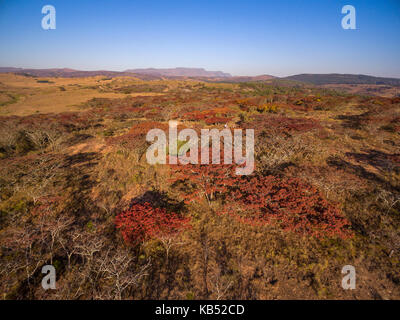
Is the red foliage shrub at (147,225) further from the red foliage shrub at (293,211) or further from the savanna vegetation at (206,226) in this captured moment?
the red foliage shrub at (293,211)

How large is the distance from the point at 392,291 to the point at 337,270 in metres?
1.43

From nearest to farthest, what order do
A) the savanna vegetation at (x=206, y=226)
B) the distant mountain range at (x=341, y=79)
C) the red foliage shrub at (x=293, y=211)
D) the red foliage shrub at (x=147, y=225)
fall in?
the savanna vegetation at (x=206, y=226) < the red foliage shrub at (x=293, y=211) < the red foliage shrub at (x=147, y=225) < the distant mountain range at (x=341, y=79)

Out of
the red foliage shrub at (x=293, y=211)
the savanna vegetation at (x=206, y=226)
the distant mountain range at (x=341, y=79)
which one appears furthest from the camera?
the distant mountain range at (x=341, y=79)

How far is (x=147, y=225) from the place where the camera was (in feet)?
24.3

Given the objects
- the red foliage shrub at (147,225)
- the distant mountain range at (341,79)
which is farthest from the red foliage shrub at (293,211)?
the distant mountain range at (341,79)

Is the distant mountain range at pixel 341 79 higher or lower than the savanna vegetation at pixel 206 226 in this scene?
higher

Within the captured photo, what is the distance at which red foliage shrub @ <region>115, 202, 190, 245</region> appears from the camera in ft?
24.4

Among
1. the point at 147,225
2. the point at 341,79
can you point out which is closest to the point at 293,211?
the point at 147,225

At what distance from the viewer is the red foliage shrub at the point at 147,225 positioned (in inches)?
293

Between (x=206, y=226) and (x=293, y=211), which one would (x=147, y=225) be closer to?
(x=206, y=226)

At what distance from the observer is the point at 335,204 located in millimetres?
8891

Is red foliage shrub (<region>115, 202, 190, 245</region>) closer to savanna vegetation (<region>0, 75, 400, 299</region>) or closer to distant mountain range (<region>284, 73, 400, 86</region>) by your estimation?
savanna vegetation (<region>0, 75, 400, 299</region>)
